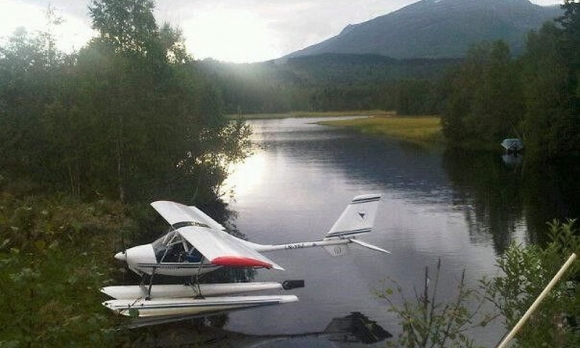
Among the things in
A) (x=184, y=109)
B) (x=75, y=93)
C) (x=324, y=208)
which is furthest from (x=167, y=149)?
(x=324, y=208)

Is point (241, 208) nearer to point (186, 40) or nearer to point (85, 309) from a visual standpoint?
point (186, 40)

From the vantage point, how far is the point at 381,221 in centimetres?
3234

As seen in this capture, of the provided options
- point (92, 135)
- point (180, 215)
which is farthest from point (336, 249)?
point (92, 135)

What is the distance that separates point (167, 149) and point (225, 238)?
1579cm

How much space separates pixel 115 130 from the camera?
29344mm

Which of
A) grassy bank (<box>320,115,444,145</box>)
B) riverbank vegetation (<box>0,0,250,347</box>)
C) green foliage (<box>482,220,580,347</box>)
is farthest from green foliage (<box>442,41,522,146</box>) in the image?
green foliage (<box>482,220,580,347</box>)

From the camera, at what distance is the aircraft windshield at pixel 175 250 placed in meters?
17.6

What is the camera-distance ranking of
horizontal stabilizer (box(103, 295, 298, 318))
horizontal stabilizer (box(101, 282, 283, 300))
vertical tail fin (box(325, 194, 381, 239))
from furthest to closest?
vertical tail fin (box(325, 194, 381, 239)), horizontal stabilizer (box(101, 282, 283, 300)), horizontal stabilizer (box(103, 295, 298, 318))

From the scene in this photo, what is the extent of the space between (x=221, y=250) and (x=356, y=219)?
6.65 metres

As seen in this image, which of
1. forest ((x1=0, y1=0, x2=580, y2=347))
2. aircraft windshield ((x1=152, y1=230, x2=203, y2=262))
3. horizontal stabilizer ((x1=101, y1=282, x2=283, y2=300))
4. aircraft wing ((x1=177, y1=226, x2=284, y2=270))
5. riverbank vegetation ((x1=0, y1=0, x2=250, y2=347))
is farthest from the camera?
riverbank vegetation ((x1=0, y1=0, x2=250, y2=347))

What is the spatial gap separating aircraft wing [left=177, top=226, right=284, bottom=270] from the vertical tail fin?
175 inches

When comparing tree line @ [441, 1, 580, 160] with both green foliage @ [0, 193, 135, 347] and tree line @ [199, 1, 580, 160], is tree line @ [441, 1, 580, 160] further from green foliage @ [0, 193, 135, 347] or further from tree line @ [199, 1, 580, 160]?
green foliage @ [0, 193, 135, 347]

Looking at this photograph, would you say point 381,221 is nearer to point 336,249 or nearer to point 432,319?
point 336,249

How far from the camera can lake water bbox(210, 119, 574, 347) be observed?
19500mm
